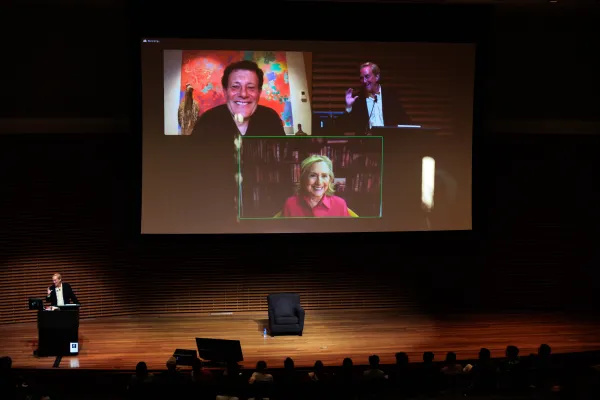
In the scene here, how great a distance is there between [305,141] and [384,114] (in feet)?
3.82

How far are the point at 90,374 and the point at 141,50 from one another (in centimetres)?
424

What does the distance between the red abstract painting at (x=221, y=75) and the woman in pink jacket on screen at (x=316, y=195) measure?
0.68m

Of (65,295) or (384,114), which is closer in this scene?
(65,295)

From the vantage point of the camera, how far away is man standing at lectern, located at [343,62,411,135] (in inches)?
348

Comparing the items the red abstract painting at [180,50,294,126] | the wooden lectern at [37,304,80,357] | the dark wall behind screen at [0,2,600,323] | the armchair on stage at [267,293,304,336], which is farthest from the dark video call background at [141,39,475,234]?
the wooden lectern at [37,304,80,357]

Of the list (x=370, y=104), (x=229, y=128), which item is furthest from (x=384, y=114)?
(x=229, y=128)

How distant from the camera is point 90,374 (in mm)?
6824

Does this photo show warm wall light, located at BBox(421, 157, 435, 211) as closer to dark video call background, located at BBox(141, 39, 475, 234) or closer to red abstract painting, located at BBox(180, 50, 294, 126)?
dark video call background, located at BBox(141, 39, 475, 234)

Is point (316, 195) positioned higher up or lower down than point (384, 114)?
lower down

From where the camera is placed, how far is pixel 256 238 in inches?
357

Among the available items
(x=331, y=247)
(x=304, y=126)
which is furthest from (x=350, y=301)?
(x=304, y=126)

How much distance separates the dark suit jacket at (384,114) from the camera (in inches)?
348

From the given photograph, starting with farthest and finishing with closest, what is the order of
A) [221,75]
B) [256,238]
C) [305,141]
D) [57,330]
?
[256,238] < [305,141] < [221,75] < [57,330]

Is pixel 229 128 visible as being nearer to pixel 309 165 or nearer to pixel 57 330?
pixel 309 165
